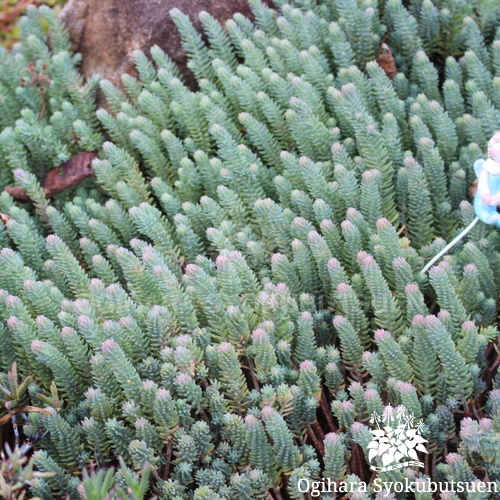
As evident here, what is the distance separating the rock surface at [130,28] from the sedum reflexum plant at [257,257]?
3.9 inches

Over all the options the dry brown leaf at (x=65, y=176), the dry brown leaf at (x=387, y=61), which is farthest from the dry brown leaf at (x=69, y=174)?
the dry brown leaf at (x=387, y=61)

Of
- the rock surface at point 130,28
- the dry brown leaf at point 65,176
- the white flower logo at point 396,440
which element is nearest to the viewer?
the white flower logo at point 396,440

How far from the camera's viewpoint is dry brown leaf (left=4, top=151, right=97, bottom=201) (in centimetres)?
210

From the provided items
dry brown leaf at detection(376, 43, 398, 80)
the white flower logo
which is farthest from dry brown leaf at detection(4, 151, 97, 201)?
the white flower logo

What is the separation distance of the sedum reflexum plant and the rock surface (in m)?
0.10

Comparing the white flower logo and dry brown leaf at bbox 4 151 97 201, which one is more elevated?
dry brown leaf at bbox 4 151 97 201

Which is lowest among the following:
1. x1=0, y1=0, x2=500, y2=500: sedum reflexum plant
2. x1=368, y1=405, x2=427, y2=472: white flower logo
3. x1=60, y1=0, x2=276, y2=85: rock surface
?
x1=368, y1=405, x2=427, y2=472: white flower logo

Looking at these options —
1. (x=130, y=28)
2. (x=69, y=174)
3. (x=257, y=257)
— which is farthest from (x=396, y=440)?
(x=130, y=28)

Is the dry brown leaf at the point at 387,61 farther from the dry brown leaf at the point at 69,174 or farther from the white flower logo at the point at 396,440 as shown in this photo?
the white flower logo at the point at 396,440

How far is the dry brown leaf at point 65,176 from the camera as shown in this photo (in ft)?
6.89

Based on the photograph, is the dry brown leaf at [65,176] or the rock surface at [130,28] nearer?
the dry brown leaf at [65,176]

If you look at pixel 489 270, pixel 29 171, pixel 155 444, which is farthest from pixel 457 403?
pixel 29 171

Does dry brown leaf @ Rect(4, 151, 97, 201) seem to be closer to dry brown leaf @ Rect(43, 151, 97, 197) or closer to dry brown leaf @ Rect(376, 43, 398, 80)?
dry brown leaf @ Rect(43, 151, 97, 197)

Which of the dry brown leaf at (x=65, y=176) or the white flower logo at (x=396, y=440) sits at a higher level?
the dry brown leaf at (x=65, y=176)
